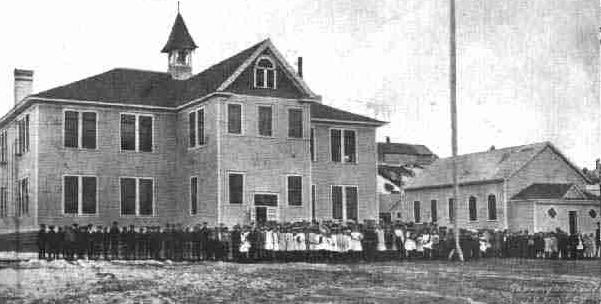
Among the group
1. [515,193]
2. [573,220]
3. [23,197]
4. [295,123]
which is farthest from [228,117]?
[573,220]

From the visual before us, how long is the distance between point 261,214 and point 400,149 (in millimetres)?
65277

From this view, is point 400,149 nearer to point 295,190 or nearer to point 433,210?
point 433,210

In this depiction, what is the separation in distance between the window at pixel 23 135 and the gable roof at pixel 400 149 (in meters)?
61.8

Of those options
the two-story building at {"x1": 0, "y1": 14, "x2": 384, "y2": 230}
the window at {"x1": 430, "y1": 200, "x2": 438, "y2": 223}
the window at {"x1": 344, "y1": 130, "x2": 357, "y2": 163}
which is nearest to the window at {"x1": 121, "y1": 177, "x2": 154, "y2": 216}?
the two-story building at {"x1": 0, "y1": 14, "x2": 384, "y2": 230}

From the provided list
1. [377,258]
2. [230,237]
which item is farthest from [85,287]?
[377,258]

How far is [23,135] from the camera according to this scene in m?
33.9

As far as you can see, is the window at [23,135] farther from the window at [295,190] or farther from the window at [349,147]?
the window at [349,147]

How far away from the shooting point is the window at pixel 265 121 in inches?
1277

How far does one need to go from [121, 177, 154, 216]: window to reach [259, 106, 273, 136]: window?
5.01m

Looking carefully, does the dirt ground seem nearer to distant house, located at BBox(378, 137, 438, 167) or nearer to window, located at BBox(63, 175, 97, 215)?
window, located at BBox(63, 175, 97, 215)

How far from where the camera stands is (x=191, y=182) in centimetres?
3325

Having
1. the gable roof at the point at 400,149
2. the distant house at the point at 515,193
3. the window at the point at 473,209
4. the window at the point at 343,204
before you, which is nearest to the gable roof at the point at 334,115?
the window at the point at 343,204

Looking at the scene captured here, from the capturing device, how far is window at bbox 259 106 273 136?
1277 inches

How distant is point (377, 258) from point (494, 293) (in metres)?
10.6
